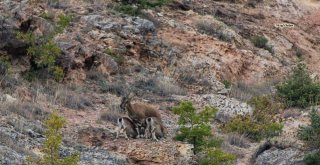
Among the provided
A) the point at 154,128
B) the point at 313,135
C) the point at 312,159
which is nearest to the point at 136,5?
the point at 154,128

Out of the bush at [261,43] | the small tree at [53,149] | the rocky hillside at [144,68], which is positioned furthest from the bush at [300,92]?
the small tree at [53,149]

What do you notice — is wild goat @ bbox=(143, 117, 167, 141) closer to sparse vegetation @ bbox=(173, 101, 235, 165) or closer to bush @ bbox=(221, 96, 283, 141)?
sparse vegetation @ bbox=(173, 101, 235, 165)

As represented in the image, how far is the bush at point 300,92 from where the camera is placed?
54.2 ft

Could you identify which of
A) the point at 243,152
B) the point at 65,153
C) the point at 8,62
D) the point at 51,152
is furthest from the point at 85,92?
the point at 51,152

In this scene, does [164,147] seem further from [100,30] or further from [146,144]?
[100,30]

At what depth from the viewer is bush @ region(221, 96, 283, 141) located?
44.7ft

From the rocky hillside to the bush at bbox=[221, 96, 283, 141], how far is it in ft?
0.96

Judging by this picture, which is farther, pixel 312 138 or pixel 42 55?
pixel 42 55

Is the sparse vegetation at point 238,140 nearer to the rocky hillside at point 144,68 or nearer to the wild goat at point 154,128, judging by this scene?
the rocky hillside at point 144,68

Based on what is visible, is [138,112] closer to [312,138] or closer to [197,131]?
[197,131]

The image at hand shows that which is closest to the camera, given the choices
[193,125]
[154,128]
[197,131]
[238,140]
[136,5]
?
[197,131]

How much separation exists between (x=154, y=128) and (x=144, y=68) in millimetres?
7828

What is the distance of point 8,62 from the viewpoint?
15688 millimetres

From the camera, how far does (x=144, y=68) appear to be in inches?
747
